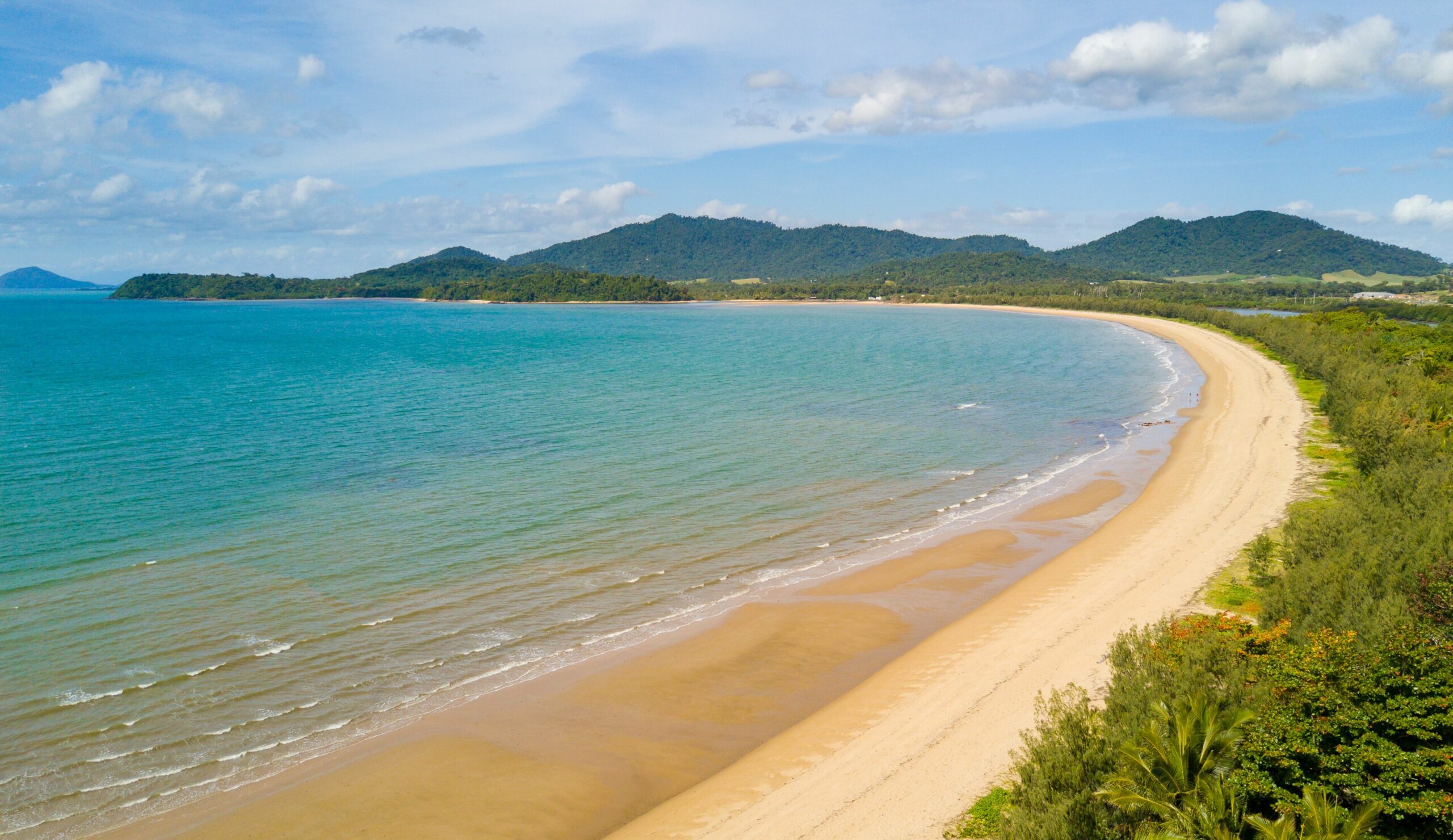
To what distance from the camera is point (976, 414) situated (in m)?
41.5

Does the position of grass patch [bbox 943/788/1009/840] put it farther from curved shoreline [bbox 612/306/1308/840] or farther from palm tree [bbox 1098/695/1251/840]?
palm tree [bbox 1098/695/1251/840]

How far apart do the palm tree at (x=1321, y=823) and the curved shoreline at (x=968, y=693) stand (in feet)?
10.9

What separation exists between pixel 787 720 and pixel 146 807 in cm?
911

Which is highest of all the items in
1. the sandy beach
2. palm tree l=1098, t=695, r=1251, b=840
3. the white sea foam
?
palm tree l=1098, t=695, r=1251, b=840

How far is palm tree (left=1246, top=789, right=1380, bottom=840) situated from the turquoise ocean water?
11.1 m

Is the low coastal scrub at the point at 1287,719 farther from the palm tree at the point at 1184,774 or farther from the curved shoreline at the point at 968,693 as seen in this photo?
the curved shoreline at the point at 968,693

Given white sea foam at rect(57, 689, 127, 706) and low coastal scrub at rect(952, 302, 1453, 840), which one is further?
white sea foam at rect(57, 689, 127, 706)

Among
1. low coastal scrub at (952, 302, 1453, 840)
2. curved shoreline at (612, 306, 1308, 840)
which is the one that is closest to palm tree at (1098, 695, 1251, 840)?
low coastal scrub at (952, 302, 1453, 840)

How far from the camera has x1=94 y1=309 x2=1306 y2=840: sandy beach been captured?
34.0 ft

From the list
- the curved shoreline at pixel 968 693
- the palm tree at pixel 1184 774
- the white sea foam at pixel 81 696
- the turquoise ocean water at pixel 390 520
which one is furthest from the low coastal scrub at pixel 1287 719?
the white sea foam at pixel 81 696

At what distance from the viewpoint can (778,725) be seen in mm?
12891

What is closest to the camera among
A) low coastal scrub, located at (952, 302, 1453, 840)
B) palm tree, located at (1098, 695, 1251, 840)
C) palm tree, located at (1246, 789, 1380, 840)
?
palm tree, located at (1246, 789, 1380, 840)

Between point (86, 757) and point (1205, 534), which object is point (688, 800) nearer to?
point (86, 757)

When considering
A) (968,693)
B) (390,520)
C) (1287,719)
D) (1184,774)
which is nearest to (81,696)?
(390,520)
